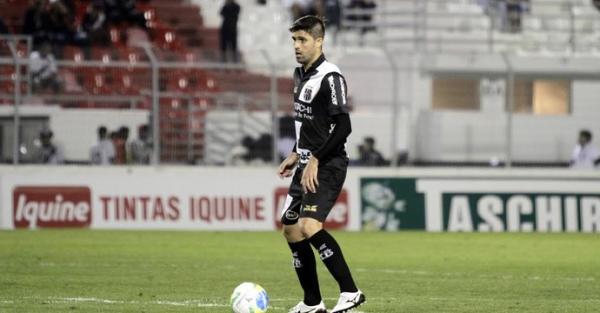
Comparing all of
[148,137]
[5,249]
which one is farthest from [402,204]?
[5,249]

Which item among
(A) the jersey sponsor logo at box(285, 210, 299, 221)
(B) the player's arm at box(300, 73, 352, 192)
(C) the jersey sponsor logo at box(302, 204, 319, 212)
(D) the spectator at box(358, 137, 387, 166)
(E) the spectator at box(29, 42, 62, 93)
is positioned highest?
(E) the spectator at box(29, 42, 62, 93)

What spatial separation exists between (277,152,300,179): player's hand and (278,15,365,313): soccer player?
25 cm

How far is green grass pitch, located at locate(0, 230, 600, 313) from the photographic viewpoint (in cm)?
1221

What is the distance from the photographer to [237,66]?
2570cm

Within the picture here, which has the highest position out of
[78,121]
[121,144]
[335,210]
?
[78,121]

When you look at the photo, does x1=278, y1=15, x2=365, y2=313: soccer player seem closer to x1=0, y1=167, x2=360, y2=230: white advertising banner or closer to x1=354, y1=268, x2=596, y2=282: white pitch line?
x1=354, y1=268, x2=596, y2=282: white pitch line

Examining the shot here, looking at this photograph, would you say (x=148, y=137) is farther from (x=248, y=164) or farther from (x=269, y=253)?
(x=269, y=253)

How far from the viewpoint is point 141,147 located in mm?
25156

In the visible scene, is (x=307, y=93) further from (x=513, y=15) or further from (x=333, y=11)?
(x=513, y=15)

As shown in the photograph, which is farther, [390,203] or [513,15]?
[513,15]

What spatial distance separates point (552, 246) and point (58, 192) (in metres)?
9.17

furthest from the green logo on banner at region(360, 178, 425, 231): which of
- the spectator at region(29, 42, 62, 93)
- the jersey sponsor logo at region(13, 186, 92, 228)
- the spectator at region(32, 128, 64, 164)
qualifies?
the spectator at region(29, 42, 62, 93)

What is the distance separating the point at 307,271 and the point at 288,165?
1.00 metres

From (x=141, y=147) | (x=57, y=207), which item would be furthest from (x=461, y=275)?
(x=57, y=207)
